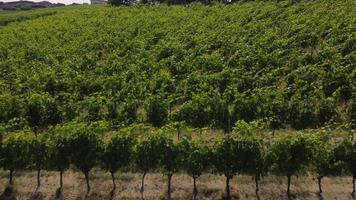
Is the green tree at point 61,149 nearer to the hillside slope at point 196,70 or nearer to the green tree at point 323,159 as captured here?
the hillside slope at point 196,70

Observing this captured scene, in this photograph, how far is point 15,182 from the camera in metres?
16.9

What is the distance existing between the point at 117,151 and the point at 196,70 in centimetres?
1067

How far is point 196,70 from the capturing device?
2511 cm

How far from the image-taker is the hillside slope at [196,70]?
19.2 meters

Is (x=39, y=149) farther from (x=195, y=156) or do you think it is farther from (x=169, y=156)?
(x=195, y=156)

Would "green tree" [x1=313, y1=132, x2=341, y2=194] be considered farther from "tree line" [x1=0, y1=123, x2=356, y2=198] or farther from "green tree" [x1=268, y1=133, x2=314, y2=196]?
"green tree" [x1=268, y1=133, x2=314, y2=196]

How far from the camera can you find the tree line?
48.1 ft

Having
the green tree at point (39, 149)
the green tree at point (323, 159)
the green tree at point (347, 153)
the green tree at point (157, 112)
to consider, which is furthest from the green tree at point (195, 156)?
the green tree at point (39, 149)

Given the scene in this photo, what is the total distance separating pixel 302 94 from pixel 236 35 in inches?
470

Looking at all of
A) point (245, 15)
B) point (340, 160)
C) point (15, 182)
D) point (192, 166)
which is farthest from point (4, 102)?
point (245, 15)

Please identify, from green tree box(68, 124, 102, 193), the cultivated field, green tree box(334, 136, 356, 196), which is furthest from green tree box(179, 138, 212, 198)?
green tree box(334, 136, 356, 196)

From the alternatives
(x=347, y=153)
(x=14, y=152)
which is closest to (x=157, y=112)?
(x=14, y=152)

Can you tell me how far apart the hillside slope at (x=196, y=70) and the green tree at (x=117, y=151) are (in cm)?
283

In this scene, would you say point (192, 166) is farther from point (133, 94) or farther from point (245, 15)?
point (245, 15)
